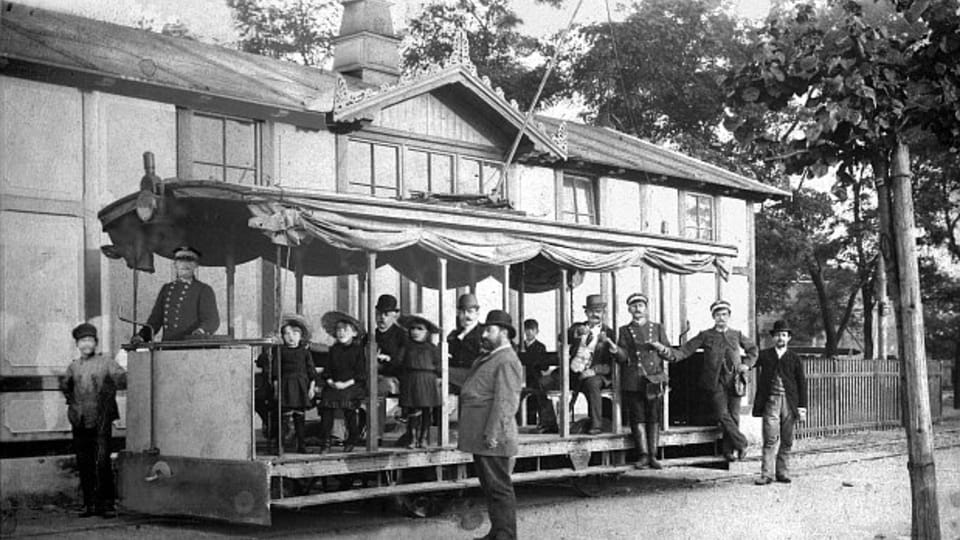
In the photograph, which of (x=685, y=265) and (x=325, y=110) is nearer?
(x=685, y=265)

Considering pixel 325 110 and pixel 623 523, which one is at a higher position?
pixel 325 110

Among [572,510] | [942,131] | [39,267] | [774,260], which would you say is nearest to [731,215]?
[774,260]

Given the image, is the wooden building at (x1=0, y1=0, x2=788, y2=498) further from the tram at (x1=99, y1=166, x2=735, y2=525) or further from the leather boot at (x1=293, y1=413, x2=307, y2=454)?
the leather boot at (x1=293, y1=413, x2=307, y2=454)

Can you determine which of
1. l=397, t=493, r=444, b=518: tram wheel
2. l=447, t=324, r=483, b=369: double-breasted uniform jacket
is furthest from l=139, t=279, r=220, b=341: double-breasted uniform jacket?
l=447, t=324, r=483, b=369: double-breasted uniform jacket

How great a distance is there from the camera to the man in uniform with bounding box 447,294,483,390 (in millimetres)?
12555

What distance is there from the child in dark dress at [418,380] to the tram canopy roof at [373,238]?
798 mm

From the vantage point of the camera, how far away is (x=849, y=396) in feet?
79.8

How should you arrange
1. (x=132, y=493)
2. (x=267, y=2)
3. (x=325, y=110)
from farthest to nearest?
(x=267, y=2) < (x=325, y=110) < (x=132, y=493)

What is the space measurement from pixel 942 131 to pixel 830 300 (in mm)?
35232

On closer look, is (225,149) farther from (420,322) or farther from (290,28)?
(290,28)

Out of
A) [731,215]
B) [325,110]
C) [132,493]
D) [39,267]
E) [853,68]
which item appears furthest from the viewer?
[731,215]

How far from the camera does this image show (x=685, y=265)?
47.3 ft

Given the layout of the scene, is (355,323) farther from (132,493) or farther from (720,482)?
(720,482)

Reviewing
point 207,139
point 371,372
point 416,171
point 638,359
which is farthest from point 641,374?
point 207,139
